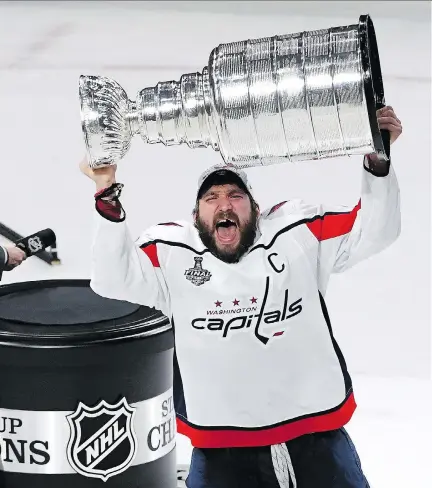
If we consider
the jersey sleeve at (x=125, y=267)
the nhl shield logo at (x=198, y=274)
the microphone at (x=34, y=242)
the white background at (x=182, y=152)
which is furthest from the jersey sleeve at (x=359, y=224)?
the white background at (x=182, y=152)

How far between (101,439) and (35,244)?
0.77 metres

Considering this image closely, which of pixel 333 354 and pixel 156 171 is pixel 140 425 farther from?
pixel 156 171

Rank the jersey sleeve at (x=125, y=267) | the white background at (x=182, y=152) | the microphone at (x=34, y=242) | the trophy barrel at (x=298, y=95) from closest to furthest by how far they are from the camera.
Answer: the trophy barrel at (x=298, y=95) → the jersey sleeve at (x=125, y=267) → the microphone at (x=34, y=242) → the white background at (x=182, y=152)

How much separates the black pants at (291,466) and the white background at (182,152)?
3.29 feet

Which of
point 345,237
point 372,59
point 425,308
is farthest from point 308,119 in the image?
point 425,308

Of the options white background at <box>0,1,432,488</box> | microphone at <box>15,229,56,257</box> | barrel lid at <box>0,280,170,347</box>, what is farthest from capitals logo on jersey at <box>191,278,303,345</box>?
white background at <box>0,1,432,488</box>

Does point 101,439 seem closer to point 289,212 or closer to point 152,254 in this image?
point 152,254

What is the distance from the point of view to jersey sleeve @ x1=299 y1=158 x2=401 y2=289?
1869 mm

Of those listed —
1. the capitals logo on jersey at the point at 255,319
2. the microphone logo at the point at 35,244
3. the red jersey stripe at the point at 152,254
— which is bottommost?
the capitals logo on jersey at the point at 255,319

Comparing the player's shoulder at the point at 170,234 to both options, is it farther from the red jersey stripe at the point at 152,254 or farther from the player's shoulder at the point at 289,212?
the player's shoulder at the point at 289,212

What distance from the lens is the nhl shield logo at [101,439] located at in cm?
191

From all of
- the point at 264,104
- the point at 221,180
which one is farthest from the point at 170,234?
the point at 264,104

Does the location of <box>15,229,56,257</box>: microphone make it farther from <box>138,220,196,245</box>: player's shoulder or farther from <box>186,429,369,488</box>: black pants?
<box>186,429,369,488</box>: black pants

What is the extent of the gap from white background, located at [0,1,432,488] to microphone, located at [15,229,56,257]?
3.18 ft
